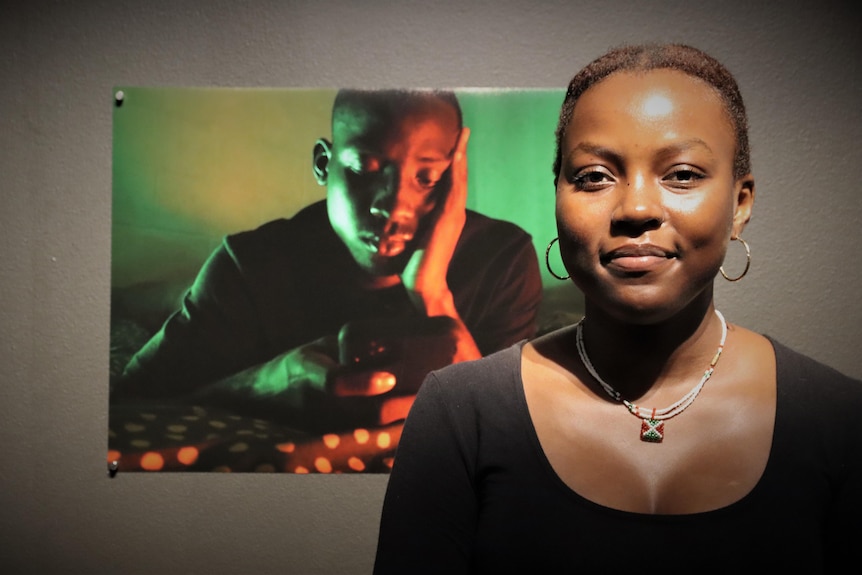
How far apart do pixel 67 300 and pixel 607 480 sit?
108cm

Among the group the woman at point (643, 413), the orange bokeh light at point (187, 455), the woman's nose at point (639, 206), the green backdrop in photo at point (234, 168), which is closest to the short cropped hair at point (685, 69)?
the woman at point (643, 413)

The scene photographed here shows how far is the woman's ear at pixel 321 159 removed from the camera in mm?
1503

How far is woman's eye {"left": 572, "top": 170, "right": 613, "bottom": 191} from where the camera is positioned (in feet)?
2.75

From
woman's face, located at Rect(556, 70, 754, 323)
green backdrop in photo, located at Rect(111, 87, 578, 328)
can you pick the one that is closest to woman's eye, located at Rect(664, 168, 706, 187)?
woman's face, located at Rect(556, 70, 754, 323)

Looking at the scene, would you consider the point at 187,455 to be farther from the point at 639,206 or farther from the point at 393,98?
the point at 639,206

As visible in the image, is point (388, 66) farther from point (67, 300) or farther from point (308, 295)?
point (67, 300)

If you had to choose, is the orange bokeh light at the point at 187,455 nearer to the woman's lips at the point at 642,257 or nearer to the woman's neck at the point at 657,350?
the woman's neck at the point at 657,350

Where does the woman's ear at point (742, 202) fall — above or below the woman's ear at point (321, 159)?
below

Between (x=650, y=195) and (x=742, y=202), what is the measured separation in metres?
0.15

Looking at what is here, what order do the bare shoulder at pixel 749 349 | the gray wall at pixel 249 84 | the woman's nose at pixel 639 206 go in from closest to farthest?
the woman's nose at pixel 639 206 → the bare shoulder at pixel 749 349 → the gray wall at pixel 249 84

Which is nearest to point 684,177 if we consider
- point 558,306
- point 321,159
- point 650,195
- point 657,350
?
point 650,195

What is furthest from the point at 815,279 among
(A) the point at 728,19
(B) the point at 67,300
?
(B) the point at 67,300

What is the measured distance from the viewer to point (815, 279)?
1465 millimetres

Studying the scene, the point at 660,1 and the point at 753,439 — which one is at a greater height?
the point at 660,1
